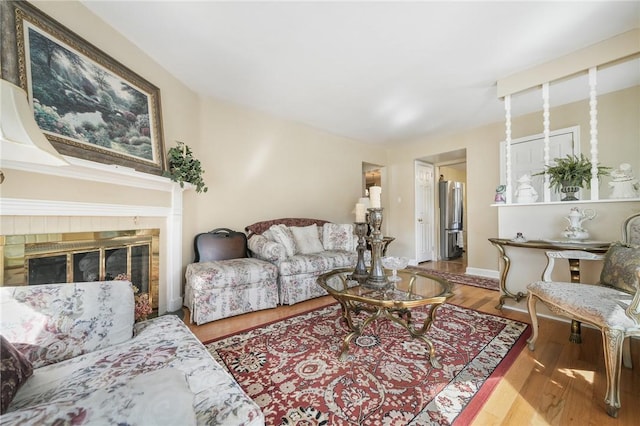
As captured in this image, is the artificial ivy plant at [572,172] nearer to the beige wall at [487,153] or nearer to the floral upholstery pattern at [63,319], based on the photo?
the beige wall at [487,153]

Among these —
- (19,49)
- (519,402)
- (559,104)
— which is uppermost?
(559,104)

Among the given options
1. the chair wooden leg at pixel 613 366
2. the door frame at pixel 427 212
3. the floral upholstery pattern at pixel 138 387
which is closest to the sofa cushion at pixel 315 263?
the floral upholstery pattern at pixel 138 387

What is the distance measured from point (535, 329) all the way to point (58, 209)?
10.8 feet

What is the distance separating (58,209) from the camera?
1.44m

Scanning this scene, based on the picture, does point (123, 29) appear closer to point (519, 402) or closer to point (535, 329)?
point (519, 402)

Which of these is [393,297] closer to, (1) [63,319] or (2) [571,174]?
(1) [63,319]

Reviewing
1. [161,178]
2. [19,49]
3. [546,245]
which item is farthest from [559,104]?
[19,49]

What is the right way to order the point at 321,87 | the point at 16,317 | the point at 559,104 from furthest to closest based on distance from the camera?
the point at 559,104 → the point at 321,87 → the point at 16,317

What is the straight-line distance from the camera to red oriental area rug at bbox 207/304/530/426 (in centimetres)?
118

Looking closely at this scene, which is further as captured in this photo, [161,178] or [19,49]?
[161,178]

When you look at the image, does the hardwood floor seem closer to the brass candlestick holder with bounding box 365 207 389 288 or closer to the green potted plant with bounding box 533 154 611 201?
the brass candlestick holder with bounding box 365 207 389 288

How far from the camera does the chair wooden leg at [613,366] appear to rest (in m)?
1.15

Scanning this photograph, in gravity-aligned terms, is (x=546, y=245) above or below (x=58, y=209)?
below

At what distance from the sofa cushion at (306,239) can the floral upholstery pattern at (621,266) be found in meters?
2.65
